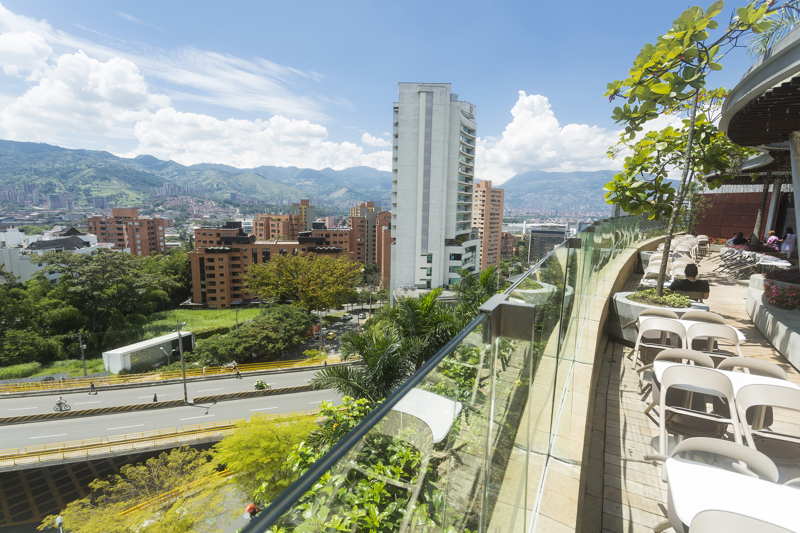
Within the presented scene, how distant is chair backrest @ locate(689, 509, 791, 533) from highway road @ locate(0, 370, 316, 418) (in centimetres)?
2968

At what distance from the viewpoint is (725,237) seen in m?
26.2

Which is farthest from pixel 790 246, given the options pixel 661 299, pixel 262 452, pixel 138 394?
pixel 138 394

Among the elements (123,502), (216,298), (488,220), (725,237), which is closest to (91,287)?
(216,298)

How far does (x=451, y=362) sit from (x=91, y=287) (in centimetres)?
5694

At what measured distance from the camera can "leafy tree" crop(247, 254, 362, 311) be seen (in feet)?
134

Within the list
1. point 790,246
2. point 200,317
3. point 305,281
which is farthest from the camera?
point 200,317

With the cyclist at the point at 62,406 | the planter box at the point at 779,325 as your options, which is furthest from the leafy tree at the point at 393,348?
the cyclist at the point at 62,406

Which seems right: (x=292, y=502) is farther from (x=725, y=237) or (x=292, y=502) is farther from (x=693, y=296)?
(x=725, y=237)

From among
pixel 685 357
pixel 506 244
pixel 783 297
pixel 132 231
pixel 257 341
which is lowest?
pixel 257 341

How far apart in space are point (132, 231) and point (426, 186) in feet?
263

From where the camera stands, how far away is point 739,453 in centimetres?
199

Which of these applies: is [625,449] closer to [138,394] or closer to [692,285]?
[692,285]

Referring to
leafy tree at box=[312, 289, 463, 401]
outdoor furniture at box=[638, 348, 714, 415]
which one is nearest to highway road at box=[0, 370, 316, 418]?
leafy tree at box=[312, 289, 463, 401]

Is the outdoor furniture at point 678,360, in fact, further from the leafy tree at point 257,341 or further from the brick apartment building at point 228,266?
the brick apartment building at point 228,266
